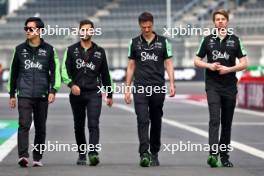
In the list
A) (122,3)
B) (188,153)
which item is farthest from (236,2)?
(188,153)

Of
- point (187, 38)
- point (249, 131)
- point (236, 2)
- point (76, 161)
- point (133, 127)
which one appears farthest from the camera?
point (236, 2)

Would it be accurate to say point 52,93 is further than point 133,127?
No

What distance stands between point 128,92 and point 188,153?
2333 mm

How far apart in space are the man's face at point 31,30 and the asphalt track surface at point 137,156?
61.4 inches

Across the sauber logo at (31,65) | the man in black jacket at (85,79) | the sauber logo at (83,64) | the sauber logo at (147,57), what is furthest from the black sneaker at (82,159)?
the sauber logo at (147,57)

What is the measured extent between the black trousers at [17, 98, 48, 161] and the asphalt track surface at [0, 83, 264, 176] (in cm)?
22

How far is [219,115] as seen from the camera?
36.0 ft

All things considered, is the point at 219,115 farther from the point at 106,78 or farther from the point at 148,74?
the point at 106,78

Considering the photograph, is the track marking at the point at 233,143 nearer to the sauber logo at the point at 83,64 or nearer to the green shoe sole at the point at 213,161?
the green shoe sole at the point at 213,161

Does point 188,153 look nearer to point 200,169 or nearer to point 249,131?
point 200,169

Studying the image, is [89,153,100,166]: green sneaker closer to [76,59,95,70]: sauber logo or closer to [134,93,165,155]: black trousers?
[134,93,165,155]: black trousers

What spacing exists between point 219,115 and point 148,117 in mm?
864

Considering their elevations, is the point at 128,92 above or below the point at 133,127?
above

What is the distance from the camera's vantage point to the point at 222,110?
36.5ft
